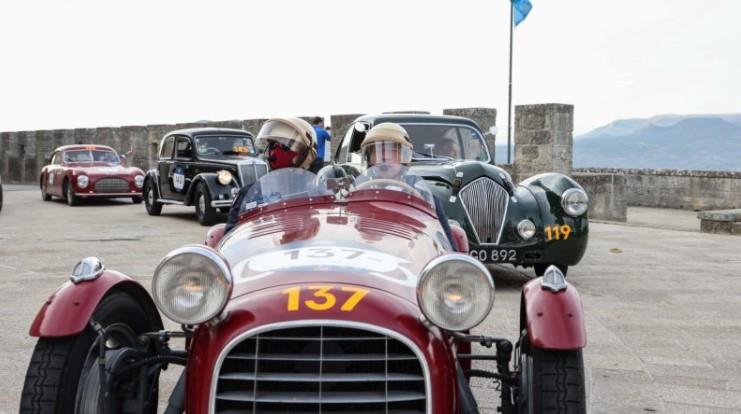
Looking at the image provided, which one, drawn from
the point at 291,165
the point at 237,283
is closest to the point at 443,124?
the point at 291,165

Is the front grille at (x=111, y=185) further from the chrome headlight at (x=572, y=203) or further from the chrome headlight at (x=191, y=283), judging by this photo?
the chrome headlight at (x=191, y=283)

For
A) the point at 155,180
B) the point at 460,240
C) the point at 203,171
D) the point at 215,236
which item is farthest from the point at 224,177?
the point at 460,240

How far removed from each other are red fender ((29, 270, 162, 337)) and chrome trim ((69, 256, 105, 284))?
2 centimetres

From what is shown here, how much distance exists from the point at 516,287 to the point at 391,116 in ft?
7.73

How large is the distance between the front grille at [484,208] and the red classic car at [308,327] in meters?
4.09

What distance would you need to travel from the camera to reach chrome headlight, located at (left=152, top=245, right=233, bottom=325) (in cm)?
306

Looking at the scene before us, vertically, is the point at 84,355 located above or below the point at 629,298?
above

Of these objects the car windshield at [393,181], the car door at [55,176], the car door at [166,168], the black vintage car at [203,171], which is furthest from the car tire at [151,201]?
the car windshield at [393,181]

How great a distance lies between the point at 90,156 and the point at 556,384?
1937 cm

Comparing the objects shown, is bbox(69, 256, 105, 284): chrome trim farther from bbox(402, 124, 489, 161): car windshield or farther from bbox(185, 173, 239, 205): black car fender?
bbox(185, 173, 239, 205): black car fender

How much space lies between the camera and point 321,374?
2.89m

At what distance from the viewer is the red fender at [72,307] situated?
3338mm

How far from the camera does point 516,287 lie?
27.8 feet

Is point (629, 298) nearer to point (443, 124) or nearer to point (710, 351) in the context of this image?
point (710, 351)
